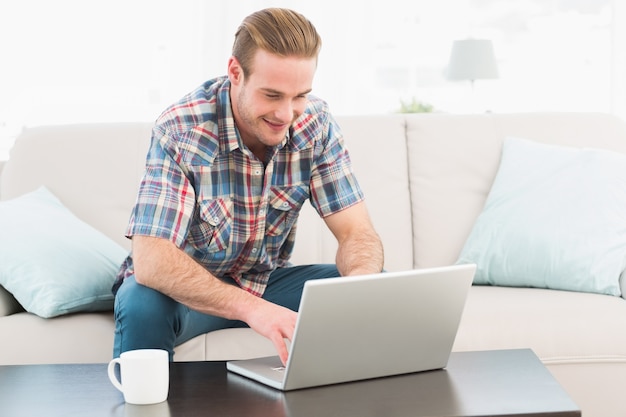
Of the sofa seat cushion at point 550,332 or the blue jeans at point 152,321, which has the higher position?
the blue jeans at point 152,321

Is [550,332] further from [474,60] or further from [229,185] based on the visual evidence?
[474,60]

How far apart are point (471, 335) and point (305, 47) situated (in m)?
0.74

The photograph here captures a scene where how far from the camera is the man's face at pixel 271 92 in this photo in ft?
6.20

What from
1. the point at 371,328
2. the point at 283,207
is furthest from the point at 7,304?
the point at 371,328

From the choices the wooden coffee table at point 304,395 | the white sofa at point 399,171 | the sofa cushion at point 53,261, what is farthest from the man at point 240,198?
the white sofa at point 399,171

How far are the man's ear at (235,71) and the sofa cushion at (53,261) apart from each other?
589mm

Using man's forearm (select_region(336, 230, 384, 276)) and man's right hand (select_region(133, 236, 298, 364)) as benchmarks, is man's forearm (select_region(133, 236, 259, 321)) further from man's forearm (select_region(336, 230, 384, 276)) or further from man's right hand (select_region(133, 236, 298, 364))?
man's forearm (select_region(336, 230, 384, 276))

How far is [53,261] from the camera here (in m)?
2.16

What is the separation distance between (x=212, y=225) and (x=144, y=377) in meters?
0.73

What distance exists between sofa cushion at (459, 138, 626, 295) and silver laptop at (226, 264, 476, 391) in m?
0.87

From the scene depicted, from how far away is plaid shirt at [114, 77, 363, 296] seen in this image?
6.43 feet

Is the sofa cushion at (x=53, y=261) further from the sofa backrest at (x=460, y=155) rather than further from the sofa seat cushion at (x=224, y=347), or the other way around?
the sofa backrest at (x=460, y=155)

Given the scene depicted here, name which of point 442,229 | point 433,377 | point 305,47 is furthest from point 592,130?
point 433,377

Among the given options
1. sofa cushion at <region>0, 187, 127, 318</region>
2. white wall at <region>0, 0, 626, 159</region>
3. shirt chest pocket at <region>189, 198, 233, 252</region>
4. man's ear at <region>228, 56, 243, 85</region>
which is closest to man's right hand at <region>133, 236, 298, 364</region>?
shirt chest pocket at <region>189, 198, 233, 252</region>
